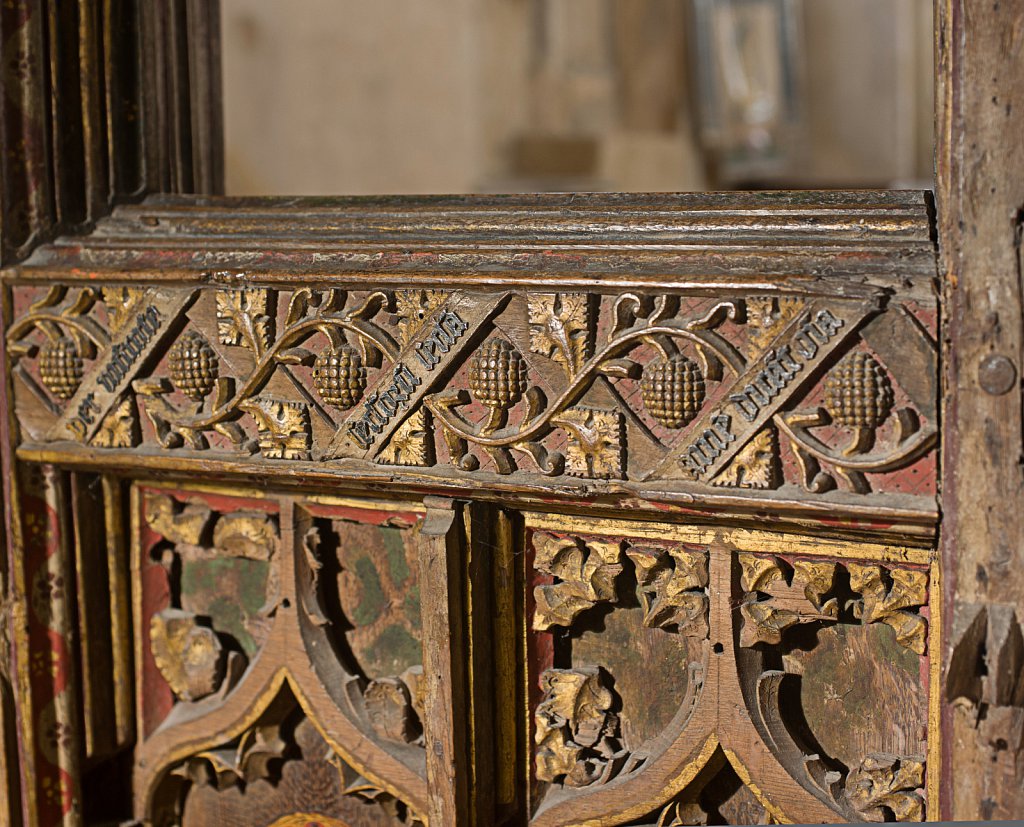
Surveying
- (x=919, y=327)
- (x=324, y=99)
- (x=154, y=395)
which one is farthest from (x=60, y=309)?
(x=324, y=99)

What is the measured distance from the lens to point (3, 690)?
4.06 ft

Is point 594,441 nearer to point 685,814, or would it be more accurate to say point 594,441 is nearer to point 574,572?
point 574,572

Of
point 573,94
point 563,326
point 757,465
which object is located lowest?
point 757,465

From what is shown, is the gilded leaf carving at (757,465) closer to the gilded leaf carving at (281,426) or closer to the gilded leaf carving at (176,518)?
the gilded leaf carving at (281,426)

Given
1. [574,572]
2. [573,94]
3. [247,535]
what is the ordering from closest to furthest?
1. [574,572]
2. [247,535]
3. [573,94]

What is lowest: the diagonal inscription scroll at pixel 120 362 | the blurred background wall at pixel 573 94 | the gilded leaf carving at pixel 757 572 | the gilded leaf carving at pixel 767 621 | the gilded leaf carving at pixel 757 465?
the gilded leaf carving at pixel 767 621

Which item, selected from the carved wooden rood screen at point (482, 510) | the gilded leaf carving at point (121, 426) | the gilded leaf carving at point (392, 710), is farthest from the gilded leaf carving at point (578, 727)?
the gilded leaf carving at point (121, 426)

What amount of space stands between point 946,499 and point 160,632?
2.49ft

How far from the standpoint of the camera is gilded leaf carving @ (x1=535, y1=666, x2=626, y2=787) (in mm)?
1087

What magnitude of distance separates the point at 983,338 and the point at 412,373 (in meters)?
0.44

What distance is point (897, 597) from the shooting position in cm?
96

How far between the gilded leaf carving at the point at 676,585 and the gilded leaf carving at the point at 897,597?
0.12m

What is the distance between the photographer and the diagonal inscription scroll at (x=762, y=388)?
89cm

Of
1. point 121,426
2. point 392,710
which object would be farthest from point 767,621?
point 121,426
